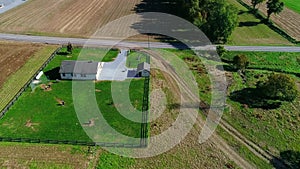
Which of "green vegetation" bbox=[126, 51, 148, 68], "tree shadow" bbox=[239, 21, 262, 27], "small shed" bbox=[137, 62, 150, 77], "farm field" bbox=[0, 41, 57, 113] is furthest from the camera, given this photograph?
"tree shadow" bbox=[239, 21, 262, 27]

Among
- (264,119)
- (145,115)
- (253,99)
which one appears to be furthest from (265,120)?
(145,115)

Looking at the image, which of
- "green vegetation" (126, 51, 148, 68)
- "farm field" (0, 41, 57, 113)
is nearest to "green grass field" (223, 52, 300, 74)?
"green vegetation" (126, 51, 148, 68)

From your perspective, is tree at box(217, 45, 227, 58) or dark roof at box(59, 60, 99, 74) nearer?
dark roof at box(59, 60, 99, 74)

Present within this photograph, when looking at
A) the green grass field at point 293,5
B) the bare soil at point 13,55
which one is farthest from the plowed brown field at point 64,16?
the green grass field at point 293,5

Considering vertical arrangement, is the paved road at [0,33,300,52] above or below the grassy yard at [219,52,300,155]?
above

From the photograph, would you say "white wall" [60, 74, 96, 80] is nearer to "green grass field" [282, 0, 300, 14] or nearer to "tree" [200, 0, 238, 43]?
"tree" [200, 0, 238, 43]

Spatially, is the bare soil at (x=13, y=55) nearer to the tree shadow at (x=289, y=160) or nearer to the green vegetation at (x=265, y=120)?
the green vegetation at (x=265, y=120)

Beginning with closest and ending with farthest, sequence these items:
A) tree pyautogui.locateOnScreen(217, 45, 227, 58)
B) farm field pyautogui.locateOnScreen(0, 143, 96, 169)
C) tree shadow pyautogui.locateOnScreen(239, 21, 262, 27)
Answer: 1. farm field pyautogui.locateOnScreen(0, 143, 96, 169)
2. tree pyautogui.locateOnScreen(217, 45, 227, 58)
3. tree shadow pyautogui.locateOnScreen(239, 21, 262, 27)
